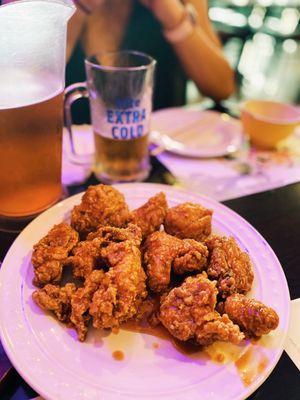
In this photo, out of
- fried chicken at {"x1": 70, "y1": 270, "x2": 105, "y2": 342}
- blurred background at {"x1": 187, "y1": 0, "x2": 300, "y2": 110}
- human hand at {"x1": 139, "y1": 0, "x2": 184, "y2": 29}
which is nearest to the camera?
fried chicken at {"x1": 70, "y1": 270, "x2": 105, "y2": 342}

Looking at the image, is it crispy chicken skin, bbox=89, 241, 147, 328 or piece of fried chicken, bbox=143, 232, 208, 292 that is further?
piece of fried chicken, bbox=143, 232, 208, 292

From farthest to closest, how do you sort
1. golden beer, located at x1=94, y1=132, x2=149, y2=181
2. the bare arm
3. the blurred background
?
the blurred background
the bare arm
golden beer, located at x1=94, y1=132, x2=149, y2=181

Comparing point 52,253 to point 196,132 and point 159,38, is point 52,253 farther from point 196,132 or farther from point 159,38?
point 159,38

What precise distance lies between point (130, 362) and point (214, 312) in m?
0.27

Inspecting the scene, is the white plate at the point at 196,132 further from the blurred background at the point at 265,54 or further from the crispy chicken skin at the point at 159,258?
the blurred background at the point at 265,54

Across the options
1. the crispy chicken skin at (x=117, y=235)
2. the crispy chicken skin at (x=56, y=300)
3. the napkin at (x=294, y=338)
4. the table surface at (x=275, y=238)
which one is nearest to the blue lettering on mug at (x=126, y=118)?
the table surface at (x=275, y=238)

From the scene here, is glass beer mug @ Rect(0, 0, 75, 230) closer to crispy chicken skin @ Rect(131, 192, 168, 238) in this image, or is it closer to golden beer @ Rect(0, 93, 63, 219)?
golden beer @ Rect(0, 93, 63, 219)

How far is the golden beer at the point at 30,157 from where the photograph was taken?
1341 millimetres

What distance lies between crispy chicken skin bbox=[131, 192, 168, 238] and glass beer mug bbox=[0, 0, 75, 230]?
1.52ft

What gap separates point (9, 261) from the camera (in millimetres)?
1194

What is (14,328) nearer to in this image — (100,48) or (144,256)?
(144,256)

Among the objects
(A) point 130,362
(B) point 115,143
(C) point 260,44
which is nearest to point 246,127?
(B) point 115,143

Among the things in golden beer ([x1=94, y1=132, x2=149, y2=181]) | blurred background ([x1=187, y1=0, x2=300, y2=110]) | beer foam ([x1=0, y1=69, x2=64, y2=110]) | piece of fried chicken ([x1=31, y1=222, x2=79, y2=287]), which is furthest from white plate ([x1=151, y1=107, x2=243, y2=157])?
blurred background ([x1=187, y1=0, x2=300, y2=110])

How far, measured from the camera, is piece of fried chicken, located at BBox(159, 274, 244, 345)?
950 millimetres
